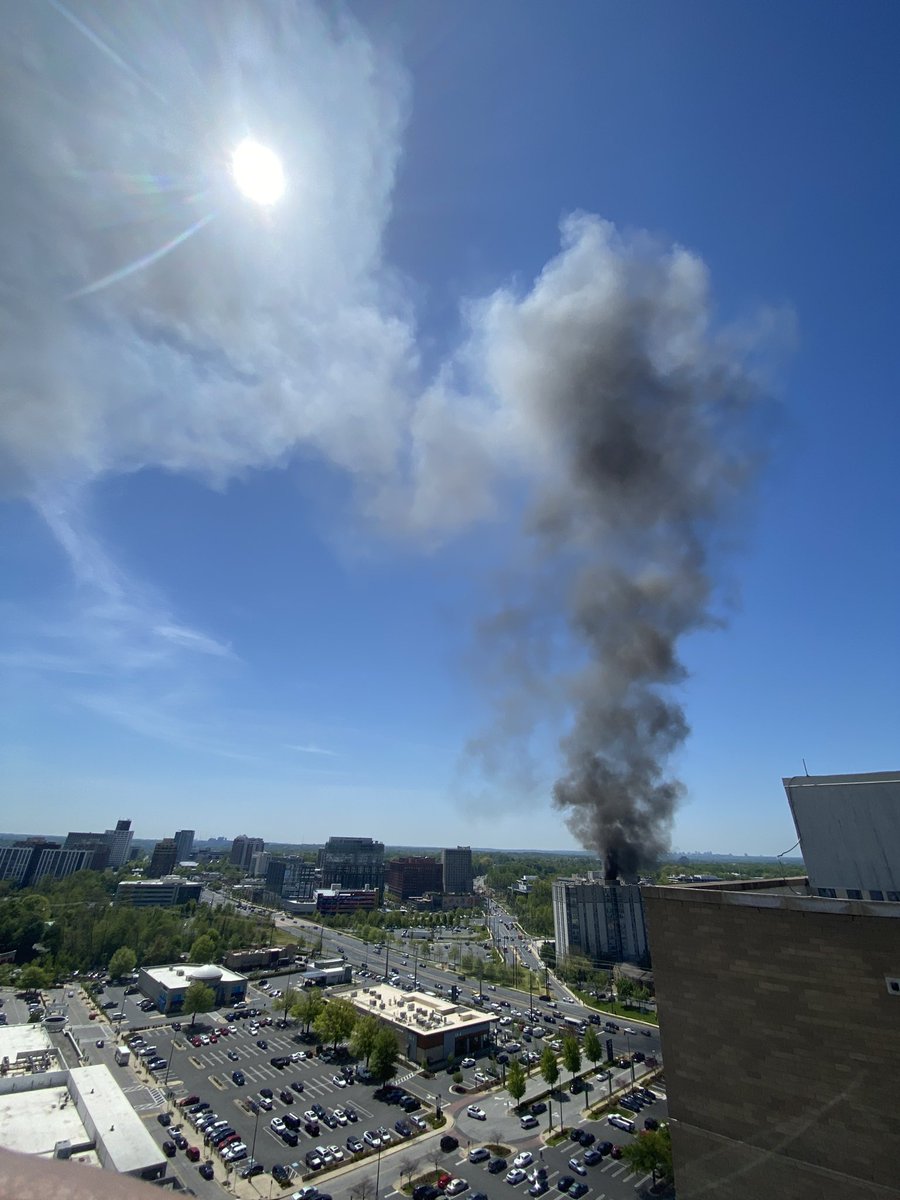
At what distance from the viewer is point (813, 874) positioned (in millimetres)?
10219

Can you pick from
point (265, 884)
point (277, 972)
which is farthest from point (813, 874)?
point (265, 884)

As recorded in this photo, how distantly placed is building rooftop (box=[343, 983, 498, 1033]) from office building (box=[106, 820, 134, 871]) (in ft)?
404

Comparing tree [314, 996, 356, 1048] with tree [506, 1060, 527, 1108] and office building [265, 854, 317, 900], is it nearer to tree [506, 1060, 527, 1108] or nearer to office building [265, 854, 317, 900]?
tree [506, 1060, 527, 1108]

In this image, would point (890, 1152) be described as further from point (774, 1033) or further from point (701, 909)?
point (701, 909)

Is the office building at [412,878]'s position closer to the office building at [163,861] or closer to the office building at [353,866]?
the office building at [353,866]

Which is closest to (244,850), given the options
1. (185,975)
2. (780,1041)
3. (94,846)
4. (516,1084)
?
(94,846)

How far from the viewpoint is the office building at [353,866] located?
93000 millimetres

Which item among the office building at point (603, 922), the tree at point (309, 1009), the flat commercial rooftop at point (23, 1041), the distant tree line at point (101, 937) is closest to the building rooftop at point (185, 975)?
the distant tree line at point (101, 937)

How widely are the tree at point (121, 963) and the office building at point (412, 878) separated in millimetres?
63055

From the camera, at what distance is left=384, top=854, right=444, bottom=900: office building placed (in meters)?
104

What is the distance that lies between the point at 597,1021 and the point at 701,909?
33.8m

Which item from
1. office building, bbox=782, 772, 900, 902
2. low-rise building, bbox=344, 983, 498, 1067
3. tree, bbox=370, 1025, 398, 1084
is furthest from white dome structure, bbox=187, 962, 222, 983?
office building, bbox=782, 772, 900, 902

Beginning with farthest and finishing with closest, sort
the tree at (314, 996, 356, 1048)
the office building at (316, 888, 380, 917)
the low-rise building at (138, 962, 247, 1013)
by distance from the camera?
the office building at (316, 888, 380, 917), the low-rise building at (138, 962, 247, 1013), the tree at (314, 996, 356, 1048)

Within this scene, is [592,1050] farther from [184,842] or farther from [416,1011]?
[184,842]
